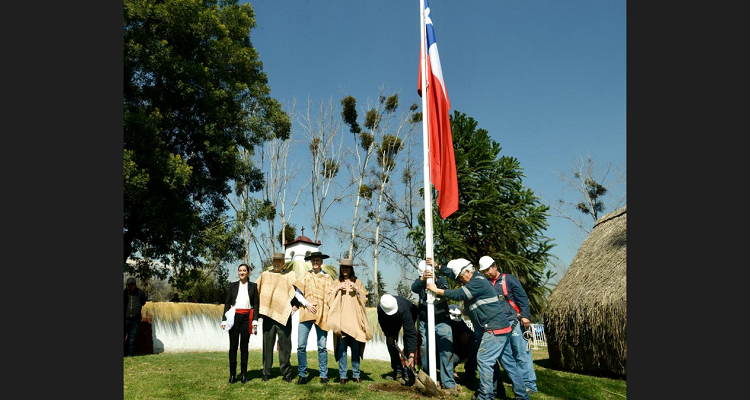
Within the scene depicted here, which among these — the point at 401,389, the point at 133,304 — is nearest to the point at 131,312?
the point at 133,304

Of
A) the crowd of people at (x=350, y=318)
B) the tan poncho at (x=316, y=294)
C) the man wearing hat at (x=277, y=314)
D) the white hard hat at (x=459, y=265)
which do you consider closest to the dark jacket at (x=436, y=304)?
the crowd of people at (x=350, y=318)

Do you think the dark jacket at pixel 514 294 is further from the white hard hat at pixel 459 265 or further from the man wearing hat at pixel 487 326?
the man wearing hat at pixel 487 326

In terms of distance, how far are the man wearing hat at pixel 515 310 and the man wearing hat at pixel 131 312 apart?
8755mm

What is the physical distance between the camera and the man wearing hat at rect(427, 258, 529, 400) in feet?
19.5

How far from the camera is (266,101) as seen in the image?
1864cm

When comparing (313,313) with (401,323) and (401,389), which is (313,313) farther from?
(401,389)

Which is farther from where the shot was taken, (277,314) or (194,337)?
(194,337)

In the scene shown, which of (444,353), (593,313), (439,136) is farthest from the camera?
(593,313)

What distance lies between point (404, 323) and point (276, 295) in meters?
2.01

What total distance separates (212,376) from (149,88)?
10549mm

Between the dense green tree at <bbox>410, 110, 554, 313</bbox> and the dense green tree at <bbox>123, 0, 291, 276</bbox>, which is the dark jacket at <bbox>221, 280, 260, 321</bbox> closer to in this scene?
the dense green tree at <bbox>123, 0, 291, 276</bbox>

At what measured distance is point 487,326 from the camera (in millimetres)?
6098

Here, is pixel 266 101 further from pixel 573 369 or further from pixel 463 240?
pixel 573 369

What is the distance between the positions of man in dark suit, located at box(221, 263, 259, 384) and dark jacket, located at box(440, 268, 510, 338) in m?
2.98
